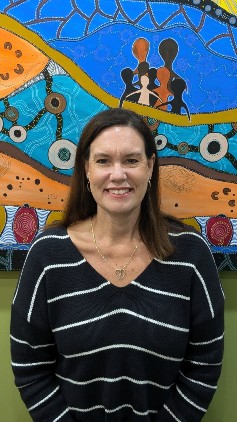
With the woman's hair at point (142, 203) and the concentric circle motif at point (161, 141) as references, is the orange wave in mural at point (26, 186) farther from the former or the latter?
the concentric circle motif at point (161, 141)

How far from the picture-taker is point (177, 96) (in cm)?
120

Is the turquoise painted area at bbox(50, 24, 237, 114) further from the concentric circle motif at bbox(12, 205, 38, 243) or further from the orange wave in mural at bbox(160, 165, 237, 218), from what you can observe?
the concentric circle motif at bbox(12, 205, 38, 243)

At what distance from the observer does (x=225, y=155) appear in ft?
4.07

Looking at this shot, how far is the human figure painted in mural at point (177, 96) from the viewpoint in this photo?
3.91ft

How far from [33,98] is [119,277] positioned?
A: 59 centimetres

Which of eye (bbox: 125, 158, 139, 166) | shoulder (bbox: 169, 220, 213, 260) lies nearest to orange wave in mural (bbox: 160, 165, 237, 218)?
shoulder (bbox: 169, 220, 213, 260)

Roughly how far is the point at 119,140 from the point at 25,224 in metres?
0.44

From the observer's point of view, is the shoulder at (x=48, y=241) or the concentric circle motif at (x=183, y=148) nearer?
the shoulder at (x=48, y=241)

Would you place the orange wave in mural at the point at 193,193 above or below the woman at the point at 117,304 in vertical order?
above

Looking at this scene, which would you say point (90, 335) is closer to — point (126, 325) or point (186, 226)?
point (126, 325)

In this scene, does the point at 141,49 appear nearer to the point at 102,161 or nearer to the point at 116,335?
the point at 102,161

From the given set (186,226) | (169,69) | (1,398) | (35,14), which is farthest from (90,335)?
(35,14)

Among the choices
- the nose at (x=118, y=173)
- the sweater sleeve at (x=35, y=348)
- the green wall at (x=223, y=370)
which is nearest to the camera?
the nose at (x=118, y=173)

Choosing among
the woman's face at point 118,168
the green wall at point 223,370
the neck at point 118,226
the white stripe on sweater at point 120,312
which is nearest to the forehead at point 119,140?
the woman's face at point 118,168
